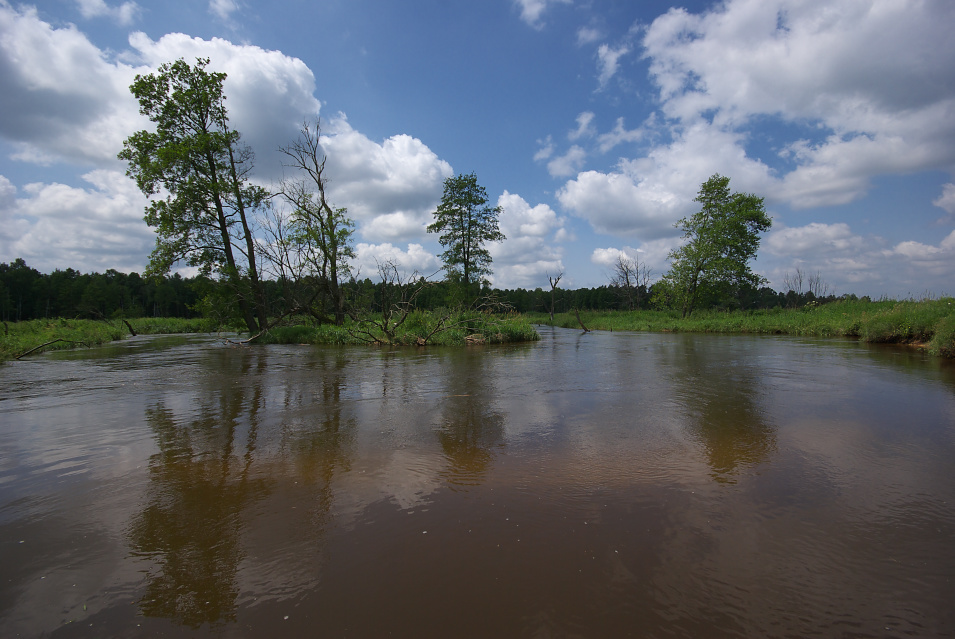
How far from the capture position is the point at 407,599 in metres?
2.13

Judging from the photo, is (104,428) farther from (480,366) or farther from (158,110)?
(158,110)

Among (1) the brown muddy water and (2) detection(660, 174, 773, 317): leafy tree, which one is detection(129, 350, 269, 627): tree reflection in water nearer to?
(1) the brown muddy water

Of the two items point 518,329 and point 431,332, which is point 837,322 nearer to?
point 518,329

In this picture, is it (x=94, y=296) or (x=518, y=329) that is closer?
(x=518, y=329)

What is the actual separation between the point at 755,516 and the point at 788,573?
653 mm

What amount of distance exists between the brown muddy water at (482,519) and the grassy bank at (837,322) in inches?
405

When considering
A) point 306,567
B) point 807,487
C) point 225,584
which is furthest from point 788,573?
point 225,584

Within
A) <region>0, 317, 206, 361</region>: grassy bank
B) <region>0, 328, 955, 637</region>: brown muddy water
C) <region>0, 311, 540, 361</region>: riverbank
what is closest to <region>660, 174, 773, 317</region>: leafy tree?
<region>0, 311, 540, 361</region>: riverbank

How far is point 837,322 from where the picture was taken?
19219 mm

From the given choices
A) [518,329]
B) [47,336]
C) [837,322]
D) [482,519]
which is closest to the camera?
[482,519]

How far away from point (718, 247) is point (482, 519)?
34638 mm

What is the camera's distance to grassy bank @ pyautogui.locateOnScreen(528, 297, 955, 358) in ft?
43.3

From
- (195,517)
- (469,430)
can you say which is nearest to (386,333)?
(469,430)

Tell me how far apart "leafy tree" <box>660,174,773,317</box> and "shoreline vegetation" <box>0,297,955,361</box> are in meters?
4.21
